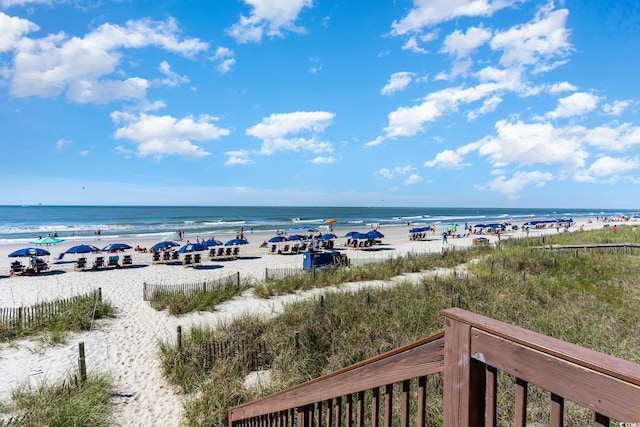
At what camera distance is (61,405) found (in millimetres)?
5805

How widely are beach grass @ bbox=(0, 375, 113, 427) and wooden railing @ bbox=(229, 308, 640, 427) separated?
587 centimetres

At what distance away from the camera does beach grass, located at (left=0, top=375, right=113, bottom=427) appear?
18.0ft

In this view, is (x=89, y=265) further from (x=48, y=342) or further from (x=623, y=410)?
(x=623, y=410)

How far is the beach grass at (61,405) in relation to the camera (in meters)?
5.50

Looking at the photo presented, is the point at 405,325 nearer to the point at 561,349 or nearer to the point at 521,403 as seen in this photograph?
the point at 521,403

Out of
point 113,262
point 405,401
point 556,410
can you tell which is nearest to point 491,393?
point 556,410

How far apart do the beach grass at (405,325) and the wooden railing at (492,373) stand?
3452 mm

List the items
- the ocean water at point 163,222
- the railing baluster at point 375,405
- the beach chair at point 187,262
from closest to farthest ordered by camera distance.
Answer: the railing baluster at point 375,405 → the beach chair at point 187,262 → the ocean water at point 163,222

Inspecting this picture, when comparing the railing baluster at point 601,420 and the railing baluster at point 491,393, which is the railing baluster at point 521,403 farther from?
the railing baluster at point 601,420

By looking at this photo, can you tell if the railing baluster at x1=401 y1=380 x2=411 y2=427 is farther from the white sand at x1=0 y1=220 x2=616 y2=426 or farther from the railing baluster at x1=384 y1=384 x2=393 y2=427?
the white sand at x1=0 y1=220 x2=616 y2=426

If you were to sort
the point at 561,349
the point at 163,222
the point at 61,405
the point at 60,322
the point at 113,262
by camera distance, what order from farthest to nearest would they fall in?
the point at 163,222 → the point at 113,262 → the point at 60,322 → the point at 61,405 → the point at 561,349

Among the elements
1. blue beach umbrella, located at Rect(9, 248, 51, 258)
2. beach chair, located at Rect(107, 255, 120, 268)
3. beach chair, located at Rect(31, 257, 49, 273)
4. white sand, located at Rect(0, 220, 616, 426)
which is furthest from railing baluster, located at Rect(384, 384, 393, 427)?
beach chair, located at Rect(31, 257, 49, 273)

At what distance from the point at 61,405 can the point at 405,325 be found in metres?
6.57

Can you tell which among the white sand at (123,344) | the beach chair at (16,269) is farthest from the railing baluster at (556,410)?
the beach chair at (16,269)
